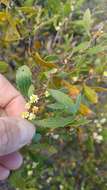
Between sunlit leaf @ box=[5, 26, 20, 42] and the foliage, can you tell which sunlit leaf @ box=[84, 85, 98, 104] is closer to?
the foliage

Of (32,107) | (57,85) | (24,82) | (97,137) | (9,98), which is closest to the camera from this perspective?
(32,107)

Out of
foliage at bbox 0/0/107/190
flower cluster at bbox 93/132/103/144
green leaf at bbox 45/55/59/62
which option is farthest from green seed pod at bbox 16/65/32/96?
flower cluster at bbox 93/132/103/144

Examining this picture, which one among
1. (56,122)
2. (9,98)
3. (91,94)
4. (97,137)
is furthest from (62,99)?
(97,137)

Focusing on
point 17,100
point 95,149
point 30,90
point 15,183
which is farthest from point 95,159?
point 30,90

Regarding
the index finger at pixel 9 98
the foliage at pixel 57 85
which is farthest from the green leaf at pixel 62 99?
the index finger at pixel 9 98

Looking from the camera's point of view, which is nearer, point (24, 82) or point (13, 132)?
point (13, 132)

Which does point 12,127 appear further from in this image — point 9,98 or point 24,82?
point 9,98

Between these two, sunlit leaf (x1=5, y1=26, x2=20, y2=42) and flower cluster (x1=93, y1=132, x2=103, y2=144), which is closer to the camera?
sunlit leaf (x1=5, y1=26, x2=20, y2=42)
